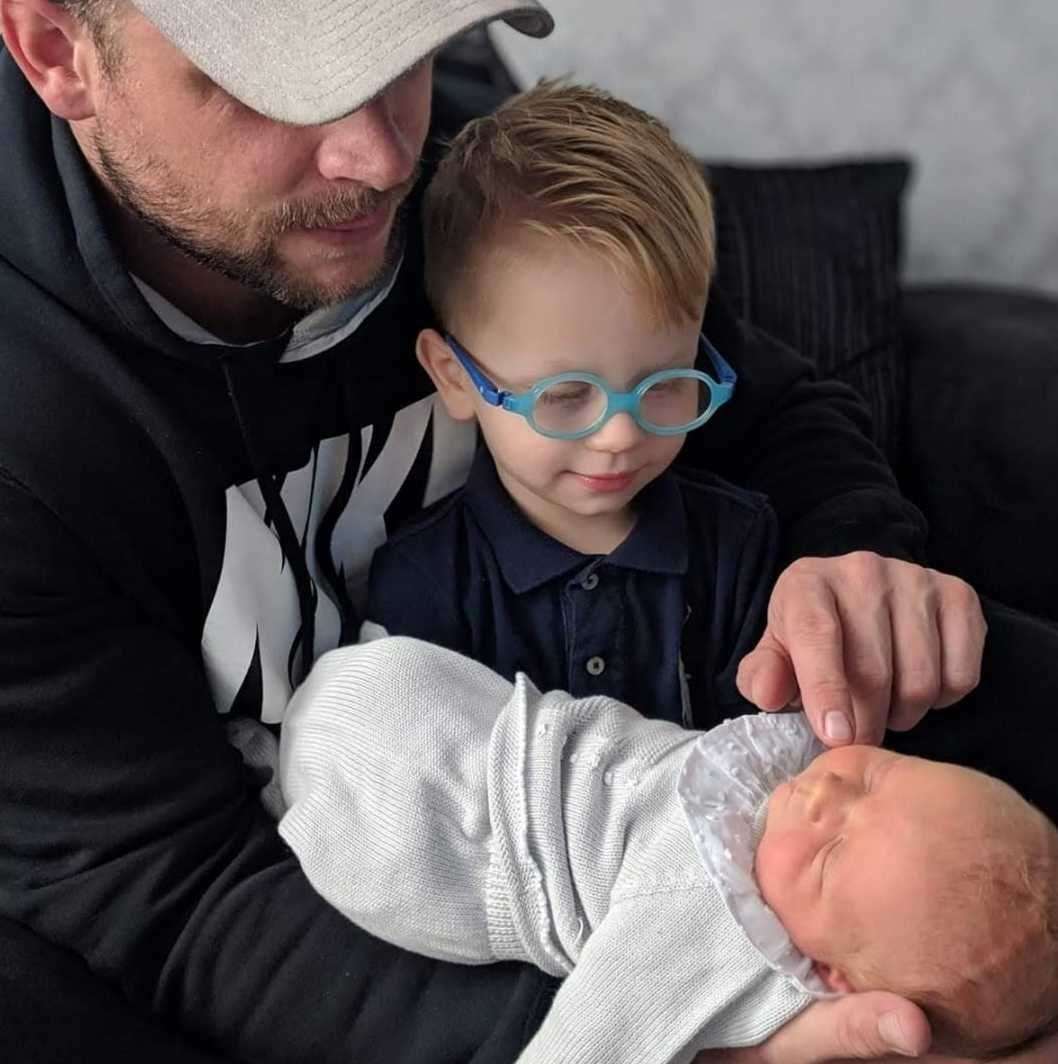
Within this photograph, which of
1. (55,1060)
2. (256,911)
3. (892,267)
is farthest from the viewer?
(892,267)

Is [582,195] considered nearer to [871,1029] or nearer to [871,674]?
[871,674]

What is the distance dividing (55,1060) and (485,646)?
19.9 inches

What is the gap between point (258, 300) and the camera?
1.31 metres

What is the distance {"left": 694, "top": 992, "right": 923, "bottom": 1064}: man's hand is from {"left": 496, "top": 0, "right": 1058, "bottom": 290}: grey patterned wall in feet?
4.81

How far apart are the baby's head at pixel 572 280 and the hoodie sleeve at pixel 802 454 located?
19 cm

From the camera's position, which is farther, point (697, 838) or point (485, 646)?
point (485, 646)

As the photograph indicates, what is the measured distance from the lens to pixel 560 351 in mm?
1197

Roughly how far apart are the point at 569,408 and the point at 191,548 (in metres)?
0.35

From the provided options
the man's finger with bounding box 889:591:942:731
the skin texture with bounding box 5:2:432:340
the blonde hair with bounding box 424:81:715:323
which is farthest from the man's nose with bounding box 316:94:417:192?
the man's finger with bounding box 889:591:942:731

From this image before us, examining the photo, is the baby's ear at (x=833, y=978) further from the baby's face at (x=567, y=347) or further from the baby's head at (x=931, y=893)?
the baby's face at (x=567, y=347)

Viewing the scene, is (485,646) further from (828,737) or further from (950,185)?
(950,185)

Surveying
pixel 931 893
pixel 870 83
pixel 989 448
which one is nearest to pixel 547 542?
pixel 931 893

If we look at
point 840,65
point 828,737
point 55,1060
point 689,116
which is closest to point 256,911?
point 55,1060

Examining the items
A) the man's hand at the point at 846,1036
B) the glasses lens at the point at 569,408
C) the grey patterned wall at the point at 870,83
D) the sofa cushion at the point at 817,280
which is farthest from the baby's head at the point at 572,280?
the grey patterned wall at the point at 870,83
